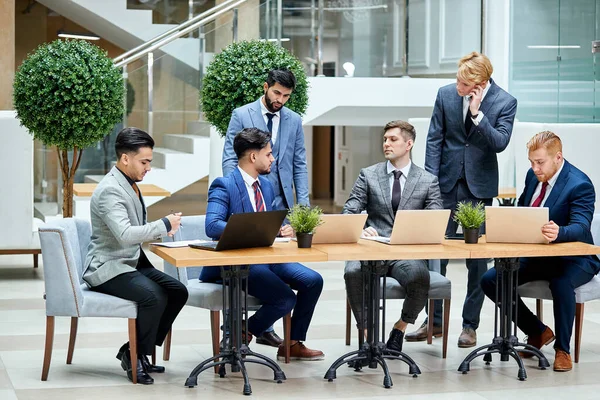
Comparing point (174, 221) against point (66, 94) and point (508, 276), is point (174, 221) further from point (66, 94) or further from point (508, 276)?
point (66, 94)

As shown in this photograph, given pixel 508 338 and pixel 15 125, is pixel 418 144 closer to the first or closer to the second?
pixel 15 125

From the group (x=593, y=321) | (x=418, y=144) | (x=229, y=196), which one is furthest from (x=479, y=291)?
(x=418, y=144)

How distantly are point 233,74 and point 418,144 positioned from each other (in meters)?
2.68

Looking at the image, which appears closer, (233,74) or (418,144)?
(233,74)

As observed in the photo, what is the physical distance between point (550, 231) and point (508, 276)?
1.27 ft

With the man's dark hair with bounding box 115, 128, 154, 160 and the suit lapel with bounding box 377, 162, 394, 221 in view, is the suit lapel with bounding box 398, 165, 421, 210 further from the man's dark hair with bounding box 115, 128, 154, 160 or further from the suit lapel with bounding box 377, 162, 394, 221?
the man's dark hair with bounding box 115, 128, 154, 160

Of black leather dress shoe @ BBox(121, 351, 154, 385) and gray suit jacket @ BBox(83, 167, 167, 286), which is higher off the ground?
gray suit jacket @ BBox(83, 167, 167, 286)

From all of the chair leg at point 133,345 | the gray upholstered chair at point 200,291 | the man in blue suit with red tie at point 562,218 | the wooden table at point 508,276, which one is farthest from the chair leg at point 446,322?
the chair leg at point 133,345

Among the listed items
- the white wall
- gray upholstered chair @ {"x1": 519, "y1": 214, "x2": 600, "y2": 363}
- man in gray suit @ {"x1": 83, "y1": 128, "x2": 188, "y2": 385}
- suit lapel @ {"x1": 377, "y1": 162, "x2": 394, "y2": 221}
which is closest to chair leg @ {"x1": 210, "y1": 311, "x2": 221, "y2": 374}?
man in gray suit @ {"x1": 83, "y1": 128, "x2": 188, "y2": 385}

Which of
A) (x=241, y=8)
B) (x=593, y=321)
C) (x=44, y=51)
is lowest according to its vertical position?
(x=593, y=321)

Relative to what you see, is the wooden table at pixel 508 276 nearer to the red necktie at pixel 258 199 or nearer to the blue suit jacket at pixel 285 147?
the red necktie at pixel 258 199

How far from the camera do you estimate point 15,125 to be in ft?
28.9

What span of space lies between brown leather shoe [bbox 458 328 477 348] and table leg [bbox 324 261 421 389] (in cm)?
80

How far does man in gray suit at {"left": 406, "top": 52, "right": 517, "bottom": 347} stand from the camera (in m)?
6.14
